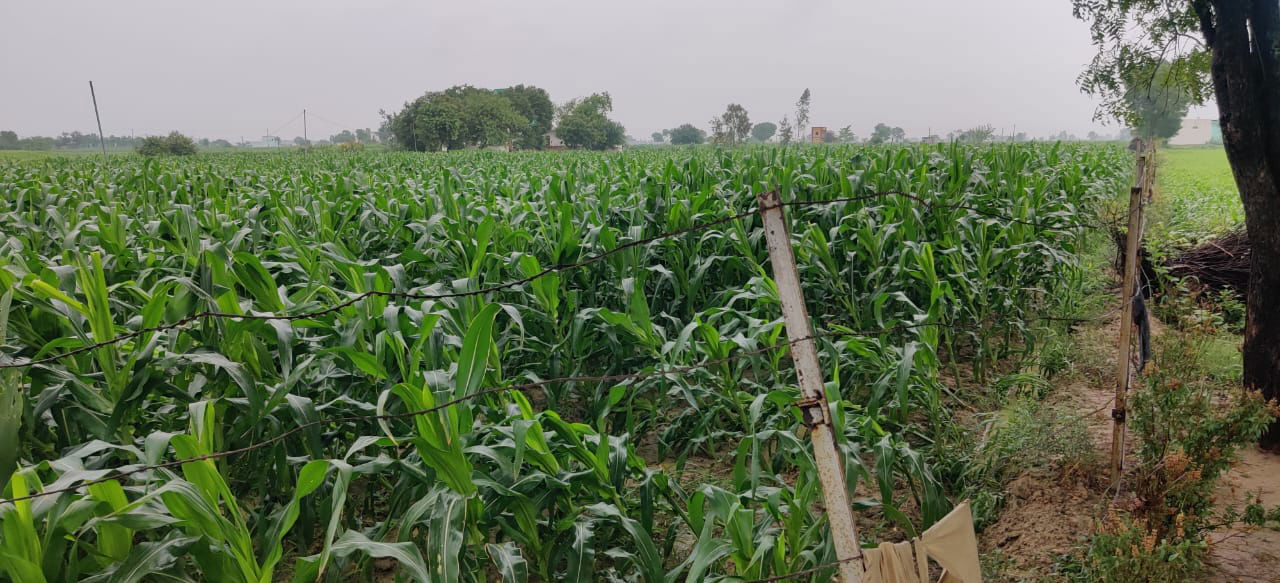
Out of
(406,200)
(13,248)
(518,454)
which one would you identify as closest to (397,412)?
(518,454)

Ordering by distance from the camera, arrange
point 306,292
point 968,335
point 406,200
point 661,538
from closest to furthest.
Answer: point 661,538
point 306,292
point 968,335
point 406,200

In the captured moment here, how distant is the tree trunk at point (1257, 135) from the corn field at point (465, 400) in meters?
1.23

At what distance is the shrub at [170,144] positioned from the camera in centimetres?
4759

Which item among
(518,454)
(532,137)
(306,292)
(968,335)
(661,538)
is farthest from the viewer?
(532,137)

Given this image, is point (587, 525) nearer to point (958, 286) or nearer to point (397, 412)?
point (397, 412)

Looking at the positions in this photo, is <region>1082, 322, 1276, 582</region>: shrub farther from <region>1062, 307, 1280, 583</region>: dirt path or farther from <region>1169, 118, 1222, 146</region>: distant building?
<region>1169, 118, 1222, 146</region>: distant building

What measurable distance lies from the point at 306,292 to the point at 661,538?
2.02 metres

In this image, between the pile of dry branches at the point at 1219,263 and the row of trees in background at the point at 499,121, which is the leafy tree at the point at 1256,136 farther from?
the row of trees in background at the point at 499,121

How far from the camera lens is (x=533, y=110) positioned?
94875 millimetres

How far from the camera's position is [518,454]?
221 centimetres

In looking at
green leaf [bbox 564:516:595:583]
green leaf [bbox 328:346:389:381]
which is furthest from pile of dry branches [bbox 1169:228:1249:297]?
green leaf [bbox 328:346:389:381]

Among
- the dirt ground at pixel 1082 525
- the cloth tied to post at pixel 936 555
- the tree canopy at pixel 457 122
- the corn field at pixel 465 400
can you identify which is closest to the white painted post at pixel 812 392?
the cloth tied to post at pixel 936 555

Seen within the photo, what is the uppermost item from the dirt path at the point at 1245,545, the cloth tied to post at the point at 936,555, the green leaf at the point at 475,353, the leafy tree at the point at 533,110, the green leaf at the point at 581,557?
the leafy tree at the point at 533,110

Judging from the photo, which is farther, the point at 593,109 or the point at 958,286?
the point at 593,109
